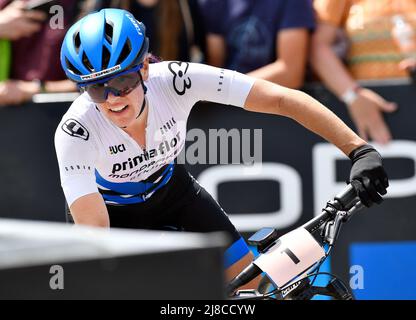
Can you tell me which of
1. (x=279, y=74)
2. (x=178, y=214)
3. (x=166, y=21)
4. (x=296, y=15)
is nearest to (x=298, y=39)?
(x=296, y=15)

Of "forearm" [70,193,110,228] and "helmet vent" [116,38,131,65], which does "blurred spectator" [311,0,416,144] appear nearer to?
"helmet vent" [116,38,131,65]

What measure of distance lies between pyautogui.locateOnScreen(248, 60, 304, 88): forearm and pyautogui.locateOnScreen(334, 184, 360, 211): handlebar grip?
238cm

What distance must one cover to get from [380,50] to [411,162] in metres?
0.76

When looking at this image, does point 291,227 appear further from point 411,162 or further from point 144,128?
point 144,128

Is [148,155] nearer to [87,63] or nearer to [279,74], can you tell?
[87,63]

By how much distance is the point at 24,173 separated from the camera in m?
6.46

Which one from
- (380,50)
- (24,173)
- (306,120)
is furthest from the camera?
(24,173)

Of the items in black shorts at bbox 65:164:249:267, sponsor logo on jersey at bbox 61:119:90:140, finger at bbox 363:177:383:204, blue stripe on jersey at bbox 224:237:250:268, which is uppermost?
sponsor logo on jersey at bbox 61:119:90:140

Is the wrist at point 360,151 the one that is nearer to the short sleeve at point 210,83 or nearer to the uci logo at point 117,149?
the short sleeve at point 210,83

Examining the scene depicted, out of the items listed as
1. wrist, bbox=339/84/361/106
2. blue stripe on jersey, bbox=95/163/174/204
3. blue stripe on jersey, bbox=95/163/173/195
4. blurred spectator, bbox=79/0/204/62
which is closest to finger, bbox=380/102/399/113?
wrist, bbox=339/84/361/106

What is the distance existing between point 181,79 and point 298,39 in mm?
2011

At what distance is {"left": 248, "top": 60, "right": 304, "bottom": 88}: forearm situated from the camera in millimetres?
6082
